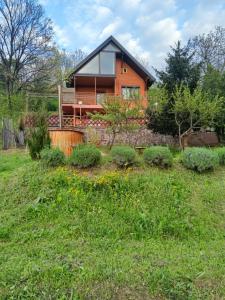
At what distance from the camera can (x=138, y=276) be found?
13.2 ft

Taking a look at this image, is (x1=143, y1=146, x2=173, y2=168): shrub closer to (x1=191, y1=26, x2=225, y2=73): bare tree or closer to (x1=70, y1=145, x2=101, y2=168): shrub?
(x1=70, y1=145, x2=101, y2=168): shrub

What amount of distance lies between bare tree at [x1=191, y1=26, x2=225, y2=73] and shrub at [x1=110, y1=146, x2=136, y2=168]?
26165mm

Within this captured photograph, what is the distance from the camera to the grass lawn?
12.6ft

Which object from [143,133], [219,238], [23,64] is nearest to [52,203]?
[219,238]

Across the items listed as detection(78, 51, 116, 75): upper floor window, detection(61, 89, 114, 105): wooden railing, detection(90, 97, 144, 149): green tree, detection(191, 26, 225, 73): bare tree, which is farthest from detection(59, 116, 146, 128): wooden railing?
detection(191, 26, 225, 73): bare tree

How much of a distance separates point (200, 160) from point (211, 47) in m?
27.3

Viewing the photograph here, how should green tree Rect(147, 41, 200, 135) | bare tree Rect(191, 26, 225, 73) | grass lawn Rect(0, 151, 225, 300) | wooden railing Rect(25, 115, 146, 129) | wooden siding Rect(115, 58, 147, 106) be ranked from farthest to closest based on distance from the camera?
bare tree Rect(191, 26, 225, 73)
wooden siding Rect(115, 58, 147, 106)
wooden railing Rect(25, 115, 146, 129)
green tree Rect(147, 41, 200, 135)
grass lawn Rect(0, 151, 225, 300)

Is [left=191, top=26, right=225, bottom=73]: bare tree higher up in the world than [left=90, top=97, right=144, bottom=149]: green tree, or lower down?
higher up

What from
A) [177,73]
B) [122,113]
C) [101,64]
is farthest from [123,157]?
[101,64]

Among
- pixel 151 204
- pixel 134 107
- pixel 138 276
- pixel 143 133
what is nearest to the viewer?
pixel 138 276

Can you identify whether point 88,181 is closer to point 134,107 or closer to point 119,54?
point 134,107

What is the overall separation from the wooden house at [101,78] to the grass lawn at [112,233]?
1443 centimetres

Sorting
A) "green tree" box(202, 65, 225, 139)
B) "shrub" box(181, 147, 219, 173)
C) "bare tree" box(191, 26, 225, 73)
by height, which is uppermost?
"bare tree" box(191, 26, 225, 73)

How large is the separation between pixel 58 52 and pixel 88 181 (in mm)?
25677
